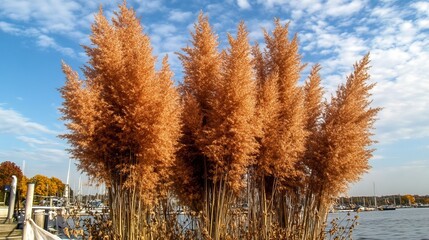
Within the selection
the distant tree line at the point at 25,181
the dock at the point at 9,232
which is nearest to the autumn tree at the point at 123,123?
the dock at the point at 9,232

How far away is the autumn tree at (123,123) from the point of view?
423 cm

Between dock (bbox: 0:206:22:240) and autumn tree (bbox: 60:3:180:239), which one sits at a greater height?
autumn tree (bbox: 60:3:180:239)

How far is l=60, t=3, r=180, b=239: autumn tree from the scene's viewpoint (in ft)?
13.9

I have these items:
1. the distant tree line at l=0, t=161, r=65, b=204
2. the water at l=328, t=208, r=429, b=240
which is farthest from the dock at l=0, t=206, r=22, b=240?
the distant tree line at l=0, t=161, r=65, b=204

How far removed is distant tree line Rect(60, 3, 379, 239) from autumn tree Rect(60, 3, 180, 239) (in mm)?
13

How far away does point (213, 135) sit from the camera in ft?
16.2

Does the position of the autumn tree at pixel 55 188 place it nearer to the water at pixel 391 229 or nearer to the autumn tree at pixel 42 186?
the autumn tree at pixel 42 186

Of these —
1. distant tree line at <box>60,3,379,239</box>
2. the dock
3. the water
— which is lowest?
the water

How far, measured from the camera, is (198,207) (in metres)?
5.40

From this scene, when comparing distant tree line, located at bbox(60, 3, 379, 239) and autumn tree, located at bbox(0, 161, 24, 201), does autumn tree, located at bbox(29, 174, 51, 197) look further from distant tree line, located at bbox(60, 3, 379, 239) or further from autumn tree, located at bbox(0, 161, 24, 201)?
distant tree line, located at bbox(60, 3, 379, 239)

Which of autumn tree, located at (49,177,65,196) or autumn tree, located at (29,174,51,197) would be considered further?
autumn tree, located at (49,177,65,196)

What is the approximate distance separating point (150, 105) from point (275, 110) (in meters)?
1.95

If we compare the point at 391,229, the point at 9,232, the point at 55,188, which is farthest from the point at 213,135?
the point at 55,188

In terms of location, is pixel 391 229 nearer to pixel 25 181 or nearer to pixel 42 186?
pixel 25 181
